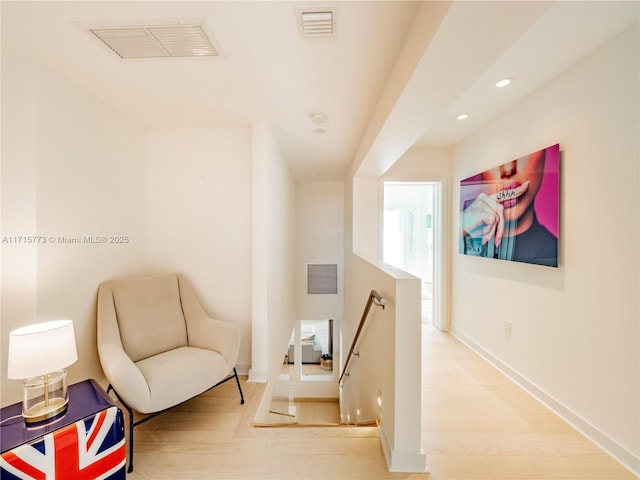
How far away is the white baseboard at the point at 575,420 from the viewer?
5.21 feet

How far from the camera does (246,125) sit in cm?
267

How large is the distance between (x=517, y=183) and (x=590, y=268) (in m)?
0.96

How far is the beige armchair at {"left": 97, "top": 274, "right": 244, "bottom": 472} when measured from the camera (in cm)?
165

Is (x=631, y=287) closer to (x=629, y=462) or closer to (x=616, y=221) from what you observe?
(x=616, y=221)

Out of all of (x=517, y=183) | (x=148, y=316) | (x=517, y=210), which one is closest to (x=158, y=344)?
(x=148, y=316)

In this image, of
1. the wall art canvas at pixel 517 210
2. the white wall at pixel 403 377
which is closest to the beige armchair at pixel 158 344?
the white wall at pixel 403 377

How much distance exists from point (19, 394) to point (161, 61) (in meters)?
2.25

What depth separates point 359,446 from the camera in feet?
5.53

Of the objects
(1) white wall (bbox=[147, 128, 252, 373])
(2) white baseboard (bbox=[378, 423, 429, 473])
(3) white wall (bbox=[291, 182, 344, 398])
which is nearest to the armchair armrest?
(1) white wall (bbox=[147, 128, 252, 373])

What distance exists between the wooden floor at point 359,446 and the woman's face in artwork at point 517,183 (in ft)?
5.47

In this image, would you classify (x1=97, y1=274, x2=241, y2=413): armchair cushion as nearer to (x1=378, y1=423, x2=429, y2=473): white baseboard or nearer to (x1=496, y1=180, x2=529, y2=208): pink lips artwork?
(x1=378, y1=423, x2=429, y2=473): white baseboard

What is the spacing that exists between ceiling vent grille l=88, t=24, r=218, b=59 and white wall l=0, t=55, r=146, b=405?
0.67 meters

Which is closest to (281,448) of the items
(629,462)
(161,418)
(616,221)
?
(161,418)

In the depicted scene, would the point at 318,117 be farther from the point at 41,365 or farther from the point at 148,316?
the point at 41,365
